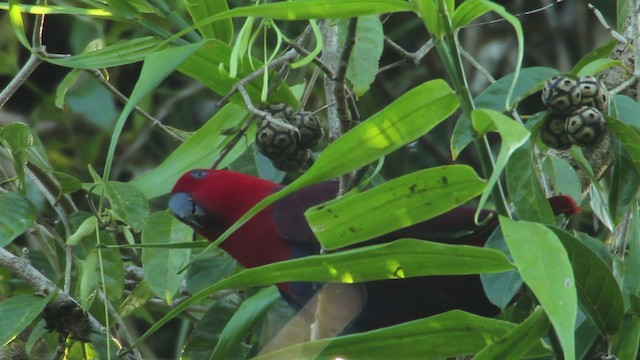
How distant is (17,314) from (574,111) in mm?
782

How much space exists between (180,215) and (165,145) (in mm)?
1387

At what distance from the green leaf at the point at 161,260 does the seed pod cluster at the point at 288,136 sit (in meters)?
0.25

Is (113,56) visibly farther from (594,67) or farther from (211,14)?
(594,67)

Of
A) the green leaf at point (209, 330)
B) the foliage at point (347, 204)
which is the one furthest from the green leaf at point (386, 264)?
the green leaf at point (209, 330)

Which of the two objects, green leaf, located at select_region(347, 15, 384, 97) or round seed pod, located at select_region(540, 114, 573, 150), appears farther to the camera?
green leaf, located at select_region(347, 15, 384, 97)

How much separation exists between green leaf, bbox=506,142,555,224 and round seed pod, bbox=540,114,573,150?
0.24ft

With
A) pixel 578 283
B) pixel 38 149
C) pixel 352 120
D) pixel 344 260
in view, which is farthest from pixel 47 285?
pixel 578 283

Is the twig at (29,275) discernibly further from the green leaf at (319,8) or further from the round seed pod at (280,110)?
the green leaf at (319,8)

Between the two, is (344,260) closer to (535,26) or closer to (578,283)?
(578,283)

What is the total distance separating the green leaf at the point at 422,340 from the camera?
1.02 meters

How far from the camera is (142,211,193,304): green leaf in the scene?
154 cm

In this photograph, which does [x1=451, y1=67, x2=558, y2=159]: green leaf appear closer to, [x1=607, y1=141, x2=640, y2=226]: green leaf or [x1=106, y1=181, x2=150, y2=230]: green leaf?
[x1=607, y1=141, x2=640, y2=226]: green leaf

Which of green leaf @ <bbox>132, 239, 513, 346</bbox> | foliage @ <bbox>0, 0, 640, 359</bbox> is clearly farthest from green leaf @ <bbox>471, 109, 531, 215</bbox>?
green leaf @ <bbox>132, 239, 513, 346</bbox>

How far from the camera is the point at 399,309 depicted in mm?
1718
